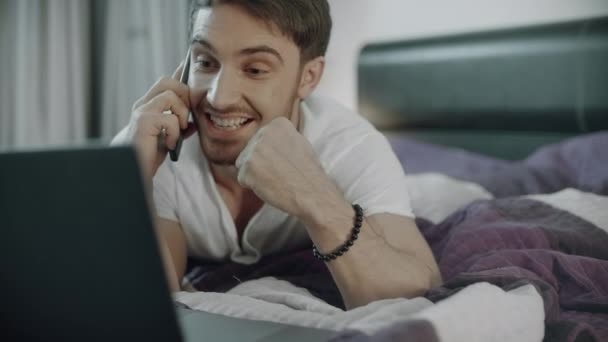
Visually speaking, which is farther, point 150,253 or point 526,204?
point 526,204

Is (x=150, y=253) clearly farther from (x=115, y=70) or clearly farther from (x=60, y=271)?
(x=115, y=70)

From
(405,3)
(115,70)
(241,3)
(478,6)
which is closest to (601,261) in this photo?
(241,3)

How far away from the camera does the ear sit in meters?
1.42

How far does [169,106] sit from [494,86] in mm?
1448

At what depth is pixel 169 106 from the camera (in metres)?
1.29

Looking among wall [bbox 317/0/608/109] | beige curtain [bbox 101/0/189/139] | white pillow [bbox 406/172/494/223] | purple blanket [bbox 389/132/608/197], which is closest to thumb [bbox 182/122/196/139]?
white pillow [bbox 406/172/494/223]

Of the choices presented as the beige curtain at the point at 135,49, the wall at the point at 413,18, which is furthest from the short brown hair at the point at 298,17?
the beige curtain at the point at 135,49

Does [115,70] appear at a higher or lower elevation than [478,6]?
lower

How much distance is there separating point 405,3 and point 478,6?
12.7 inches

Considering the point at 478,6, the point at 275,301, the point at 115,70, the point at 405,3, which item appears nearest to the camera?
the point at 275,301

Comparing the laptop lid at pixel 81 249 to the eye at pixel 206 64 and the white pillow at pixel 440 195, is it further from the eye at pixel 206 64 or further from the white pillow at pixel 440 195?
the white pillow at pixel 440 195

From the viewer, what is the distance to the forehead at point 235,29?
1256mm

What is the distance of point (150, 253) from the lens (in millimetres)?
533

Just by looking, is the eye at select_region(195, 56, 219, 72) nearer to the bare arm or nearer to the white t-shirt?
the white t-shirt
